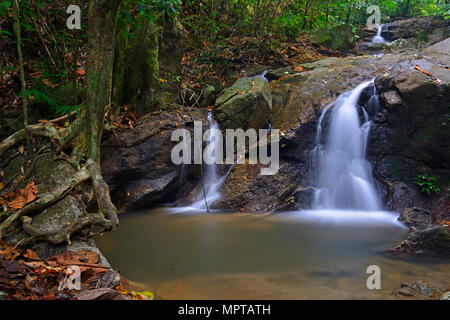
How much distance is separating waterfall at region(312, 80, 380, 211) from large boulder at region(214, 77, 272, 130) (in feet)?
4.48

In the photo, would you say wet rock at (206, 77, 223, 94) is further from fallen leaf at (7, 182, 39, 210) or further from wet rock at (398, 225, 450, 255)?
wet rock at (398, 225, 450, 255)

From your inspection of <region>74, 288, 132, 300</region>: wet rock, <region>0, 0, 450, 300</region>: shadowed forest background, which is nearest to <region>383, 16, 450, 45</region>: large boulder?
<region>0, 0, 450, 300</region>: shadowed forest background

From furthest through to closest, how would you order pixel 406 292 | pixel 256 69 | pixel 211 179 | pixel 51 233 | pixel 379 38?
pixel 379 38, pixel 256 69, pixel 211 179, pixel 51 233, pixel 406 292

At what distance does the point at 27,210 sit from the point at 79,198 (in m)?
0.62

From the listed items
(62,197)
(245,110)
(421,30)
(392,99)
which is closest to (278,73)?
(245,110)

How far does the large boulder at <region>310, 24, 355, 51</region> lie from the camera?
11.7 metres

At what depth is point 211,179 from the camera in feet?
23.4

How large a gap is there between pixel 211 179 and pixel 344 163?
2995 millimetres

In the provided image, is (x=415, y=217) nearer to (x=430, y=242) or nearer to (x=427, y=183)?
(x=427, y=183)

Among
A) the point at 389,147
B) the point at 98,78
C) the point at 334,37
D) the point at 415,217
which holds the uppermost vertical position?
the point at 334,37

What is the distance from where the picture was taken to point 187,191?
280 inches

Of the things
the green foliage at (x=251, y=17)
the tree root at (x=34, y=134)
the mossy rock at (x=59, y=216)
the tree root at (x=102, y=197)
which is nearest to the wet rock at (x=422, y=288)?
the tree root at (x=102, y=197)
